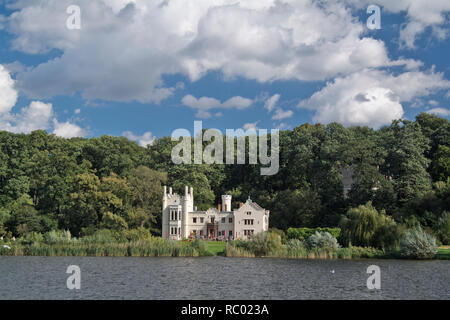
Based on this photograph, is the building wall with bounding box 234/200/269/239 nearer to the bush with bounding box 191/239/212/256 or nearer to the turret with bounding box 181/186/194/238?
the turret with bounding box 181/186/194/238

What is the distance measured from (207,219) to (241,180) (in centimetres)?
1459

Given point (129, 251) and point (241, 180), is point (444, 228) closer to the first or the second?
point (129, 251)

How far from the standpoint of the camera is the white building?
214 feet

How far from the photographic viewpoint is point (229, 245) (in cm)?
4584

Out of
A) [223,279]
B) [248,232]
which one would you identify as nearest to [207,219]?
[248,232]

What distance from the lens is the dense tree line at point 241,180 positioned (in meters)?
60.4

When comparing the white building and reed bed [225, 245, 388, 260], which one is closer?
reed bed [225, 245, 388, 260]

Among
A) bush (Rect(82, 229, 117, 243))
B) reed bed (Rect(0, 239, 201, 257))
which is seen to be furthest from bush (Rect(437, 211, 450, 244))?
bush (Rect(82, 229, 117, 243))

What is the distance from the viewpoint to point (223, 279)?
31125 millimetres

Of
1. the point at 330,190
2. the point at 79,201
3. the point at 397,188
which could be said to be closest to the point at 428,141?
the point at 397,188

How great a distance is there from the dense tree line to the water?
60.5 feet

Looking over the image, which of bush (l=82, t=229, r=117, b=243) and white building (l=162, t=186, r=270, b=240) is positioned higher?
white building (l=162, t=186, r=270, b=240)
